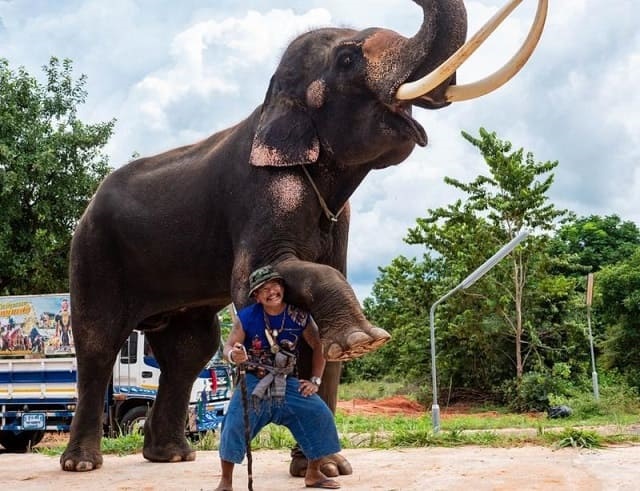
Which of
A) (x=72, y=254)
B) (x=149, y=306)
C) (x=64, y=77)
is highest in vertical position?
(x=64, y=77)

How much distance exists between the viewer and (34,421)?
13125 mm

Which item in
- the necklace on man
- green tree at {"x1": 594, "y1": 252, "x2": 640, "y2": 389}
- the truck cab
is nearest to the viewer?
the necklace on man

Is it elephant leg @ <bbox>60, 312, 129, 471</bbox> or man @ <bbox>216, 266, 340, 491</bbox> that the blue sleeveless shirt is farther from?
elephant leg @ <bbox>60, 312, 129, 471</bbox>

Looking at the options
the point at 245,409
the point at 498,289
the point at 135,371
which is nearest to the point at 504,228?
the point at 498,289

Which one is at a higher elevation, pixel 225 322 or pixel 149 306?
pixel 225 322

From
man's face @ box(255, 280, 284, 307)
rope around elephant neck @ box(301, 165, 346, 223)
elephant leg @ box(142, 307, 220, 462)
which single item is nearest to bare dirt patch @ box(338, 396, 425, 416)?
elephant leg @ box(142, 307, 220, 462)

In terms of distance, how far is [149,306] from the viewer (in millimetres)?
5715

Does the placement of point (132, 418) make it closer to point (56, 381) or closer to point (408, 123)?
point (56, 381)

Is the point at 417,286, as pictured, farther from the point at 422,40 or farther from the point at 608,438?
the point at 422,40

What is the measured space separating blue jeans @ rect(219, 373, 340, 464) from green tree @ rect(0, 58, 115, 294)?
41.7 ft

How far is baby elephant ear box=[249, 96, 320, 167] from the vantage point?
15.0ft

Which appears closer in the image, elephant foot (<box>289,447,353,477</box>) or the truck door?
elephant foot (<box>289,447,353,477</box>)

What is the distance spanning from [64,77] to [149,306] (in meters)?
13.0

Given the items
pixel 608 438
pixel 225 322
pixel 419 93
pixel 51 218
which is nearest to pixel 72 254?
pixel 419 93
